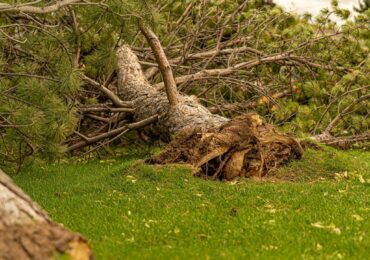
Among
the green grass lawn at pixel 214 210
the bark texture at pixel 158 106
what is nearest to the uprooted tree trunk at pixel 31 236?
the green grass lawn at pixel 214 210

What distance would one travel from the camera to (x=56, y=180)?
37.7 feet

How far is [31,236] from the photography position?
483cm

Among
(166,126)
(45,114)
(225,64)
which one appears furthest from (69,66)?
(225,64)

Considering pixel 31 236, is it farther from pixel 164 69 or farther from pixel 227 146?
pixel 164 69

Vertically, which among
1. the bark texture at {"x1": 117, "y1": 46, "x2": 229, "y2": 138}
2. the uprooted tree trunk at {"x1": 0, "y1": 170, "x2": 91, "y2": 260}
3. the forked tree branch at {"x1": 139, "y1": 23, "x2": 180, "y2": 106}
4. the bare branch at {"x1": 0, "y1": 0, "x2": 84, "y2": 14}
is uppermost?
the bare branch at {"x1": 0, "y1": 0, "x2": 84, "y2": 14}

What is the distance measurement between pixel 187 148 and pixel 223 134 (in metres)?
0.59

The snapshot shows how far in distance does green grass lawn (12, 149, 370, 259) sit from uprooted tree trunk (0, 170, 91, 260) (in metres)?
1.21

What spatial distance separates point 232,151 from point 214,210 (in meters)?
2.79

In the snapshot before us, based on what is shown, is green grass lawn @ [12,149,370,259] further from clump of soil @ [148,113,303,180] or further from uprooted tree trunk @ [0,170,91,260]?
uprooted tree trunk @ [0,170,91,260]

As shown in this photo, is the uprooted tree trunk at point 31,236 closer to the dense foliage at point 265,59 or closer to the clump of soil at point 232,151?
the clump of soil at point 232,151

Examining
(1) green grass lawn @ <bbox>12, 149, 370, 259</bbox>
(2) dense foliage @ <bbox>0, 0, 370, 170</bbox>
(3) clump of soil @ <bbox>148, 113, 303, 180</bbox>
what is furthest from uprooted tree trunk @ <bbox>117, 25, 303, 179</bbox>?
(2) dense foliage @ <bbox>0, 0, 370, 170</bbox>

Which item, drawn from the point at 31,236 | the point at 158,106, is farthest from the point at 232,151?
the point at 31,236

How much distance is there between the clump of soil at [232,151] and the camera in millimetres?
10883

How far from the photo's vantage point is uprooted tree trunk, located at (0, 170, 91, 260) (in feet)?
15.6
